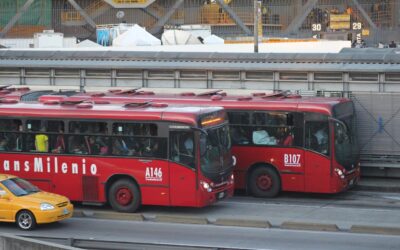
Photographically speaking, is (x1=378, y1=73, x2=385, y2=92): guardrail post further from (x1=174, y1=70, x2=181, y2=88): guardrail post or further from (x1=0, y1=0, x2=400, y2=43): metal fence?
(x1=0, y1=0, x2=400, y2=43): metal fence

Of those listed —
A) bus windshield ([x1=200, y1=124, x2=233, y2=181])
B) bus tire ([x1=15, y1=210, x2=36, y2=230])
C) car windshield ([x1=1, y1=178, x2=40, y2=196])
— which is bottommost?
bus tire ([x1=15, y1=210, x2=36, y2=230])

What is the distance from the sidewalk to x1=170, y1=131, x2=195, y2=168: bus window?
21.0 feet

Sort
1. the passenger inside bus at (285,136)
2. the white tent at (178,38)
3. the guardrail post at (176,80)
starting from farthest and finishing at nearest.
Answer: the white tent at (178,38)
the guardrail post at (176,80)
the passenger inside bus at (285,136)

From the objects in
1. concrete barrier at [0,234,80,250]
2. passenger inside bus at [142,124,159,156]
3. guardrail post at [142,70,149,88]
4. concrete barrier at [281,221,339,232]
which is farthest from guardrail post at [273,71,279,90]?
concrete barrier at [0,234,80,250]

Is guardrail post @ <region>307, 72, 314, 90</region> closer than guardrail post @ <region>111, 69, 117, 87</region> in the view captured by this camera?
Yes

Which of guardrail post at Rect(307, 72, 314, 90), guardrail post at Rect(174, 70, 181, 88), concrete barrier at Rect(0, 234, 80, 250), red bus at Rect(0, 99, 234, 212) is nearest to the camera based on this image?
concrete barrier at Rect(0, 234, 80, 250)

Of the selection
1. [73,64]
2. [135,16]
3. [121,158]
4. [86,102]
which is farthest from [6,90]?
[135,16]

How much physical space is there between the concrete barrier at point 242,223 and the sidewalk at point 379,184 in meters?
6.34

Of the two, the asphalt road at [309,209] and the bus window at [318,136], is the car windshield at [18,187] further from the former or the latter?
the bus window at [318,136]

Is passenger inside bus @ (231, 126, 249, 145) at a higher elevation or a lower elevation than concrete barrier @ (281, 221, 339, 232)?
higher

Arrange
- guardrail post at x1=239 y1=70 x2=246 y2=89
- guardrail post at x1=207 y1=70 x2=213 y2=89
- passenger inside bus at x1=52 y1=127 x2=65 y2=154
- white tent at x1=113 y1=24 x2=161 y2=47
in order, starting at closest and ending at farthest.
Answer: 1. passenger inside bus at x1=52 y1=127 x2=65 y2=154
2. guardrail post at x1=239 y1=70 x2=246 y2=89
3. guardrail post at x1=207 y1=70 x2=213 y2=89
4. white tent at x1=113 y1=24 x2=161 y2=47

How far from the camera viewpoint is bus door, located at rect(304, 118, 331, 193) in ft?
71.6

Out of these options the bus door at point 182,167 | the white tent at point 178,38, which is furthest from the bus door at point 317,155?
the white tent at point 178,38

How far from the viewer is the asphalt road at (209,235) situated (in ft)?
54.2
